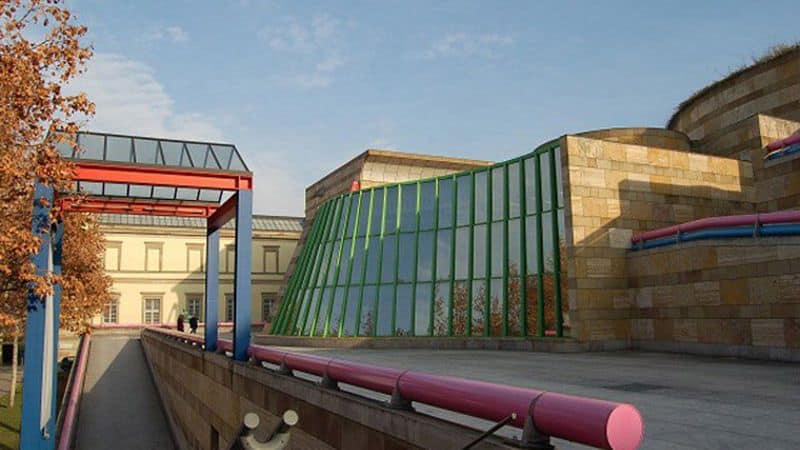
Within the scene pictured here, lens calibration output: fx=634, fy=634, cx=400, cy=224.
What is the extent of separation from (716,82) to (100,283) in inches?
1266

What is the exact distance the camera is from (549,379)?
11938 millimetres

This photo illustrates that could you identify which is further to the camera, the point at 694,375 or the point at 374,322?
the point at 374,322

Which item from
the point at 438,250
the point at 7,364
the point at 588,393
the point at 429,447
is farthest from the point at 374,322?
the point at 7,364

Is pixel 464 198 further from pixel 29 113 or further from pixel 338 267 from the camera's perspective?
pixel 29 113

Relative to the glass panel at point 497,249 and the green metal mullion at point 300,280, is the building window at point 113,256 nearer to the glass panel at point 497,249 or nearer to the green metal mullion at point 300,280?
the green metal mullion at point 300,280

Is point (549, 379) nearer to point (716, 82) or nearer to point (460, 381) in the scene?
point (460, 381)

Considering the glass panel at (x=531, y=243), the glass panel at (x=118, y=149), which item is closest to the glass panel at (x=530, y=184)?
the glass panel at (x=531, y=243)

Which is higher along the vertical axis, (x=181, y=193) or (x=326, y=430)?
(x=181, y=193)

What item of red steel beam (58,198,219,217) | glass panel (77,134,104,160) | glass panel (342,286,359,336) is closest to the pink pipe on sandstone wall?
glass panel (77,134,104,160)

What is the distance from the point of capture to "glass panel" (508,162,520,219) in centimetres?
2436

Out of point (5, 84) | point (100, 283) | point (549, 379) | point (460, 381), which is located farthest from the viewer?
point (100, 283)

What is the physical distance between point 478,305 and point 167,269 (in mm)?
47958

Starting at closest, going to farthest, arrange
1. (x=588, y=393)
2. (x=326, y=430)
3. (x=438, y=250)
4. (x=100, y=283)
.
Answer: (x=326, y=430) → (x=588, y=393) → (x=438, y=250) → (x=100, y=283)

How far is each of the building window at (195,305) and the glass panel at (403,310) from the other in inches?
1696
